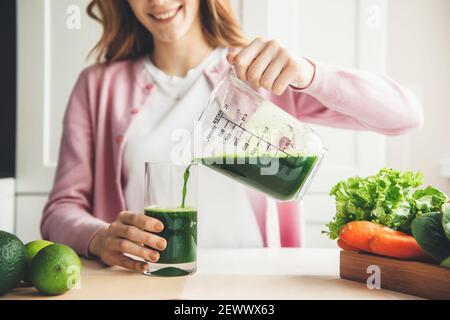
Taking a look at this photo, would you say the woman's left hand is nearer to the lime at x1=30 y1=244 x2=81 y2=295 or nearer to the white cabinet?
the lime at x1=30 y1=244 x2=81 y2=295

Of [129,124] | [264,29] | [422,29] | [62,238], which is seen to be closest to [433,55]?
[422,29]

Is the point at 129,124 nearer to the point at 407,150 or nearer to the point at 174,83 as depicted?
the point at 174,83

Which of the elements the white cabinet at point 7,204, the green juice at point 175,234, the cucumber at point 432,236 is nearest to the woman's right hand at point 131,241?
the green juice at point 175,234

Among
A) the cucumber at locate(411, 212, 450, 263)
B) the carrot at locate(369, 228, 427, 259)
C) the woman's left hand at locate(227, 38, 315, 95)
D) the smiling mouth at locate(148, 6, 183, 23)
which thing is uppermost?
the smiling mouth at locate(148, 6, 183, 23)

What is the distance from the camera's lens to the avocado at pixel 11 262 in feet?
2.24

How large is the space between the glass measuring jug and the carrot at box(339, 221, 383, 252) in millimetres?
102

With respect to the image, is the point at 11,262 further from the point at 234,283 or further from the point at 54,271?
the point at 234,283

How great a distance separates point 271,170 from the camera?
0.77m

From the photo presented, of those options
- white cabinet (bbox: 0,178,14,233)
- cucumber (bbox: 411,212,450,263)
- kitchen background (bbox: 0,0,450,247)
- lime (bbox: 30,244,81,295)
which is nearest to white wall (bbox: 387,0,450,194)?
kitchen background (bbox: 0,0,450,247)

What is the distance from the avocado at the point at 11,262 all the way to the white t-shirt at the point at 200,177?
0.63 m

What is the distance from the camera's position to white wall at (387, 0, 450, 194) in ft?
6.46

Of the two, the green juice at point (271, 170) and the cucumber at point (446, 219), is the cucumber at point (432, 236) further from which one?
the green juice at point (271, 170)

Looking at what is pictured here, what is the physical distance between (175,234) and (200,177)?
1.83 ft

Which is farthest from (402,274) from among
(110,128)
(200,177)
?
(110,128)
